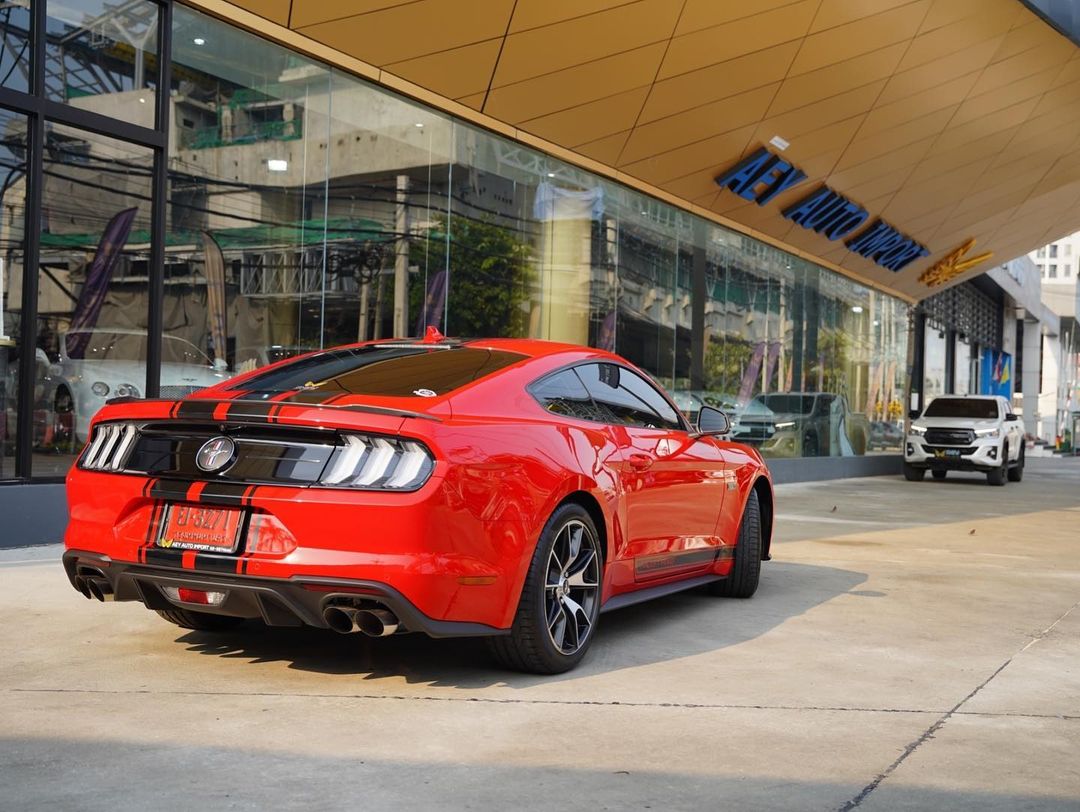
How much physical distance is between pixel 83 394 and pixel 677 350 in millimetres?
11433

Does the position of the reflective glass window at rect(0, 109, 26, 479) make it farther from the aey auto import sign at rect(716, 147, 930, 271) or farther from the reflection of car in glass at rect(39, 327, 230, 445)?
the aey auto import sign at rect(716, 147, 930, 271)

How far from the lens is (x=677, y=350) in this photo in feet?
64.8

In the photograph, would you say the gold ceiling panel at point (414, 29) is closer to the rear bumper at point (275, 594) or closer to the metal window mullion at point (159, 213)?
the metal window mullion at point (159, 213)

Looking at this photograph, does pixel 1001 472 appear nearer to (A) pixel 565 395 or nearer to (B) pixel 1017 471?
(B) pixel 1017 471

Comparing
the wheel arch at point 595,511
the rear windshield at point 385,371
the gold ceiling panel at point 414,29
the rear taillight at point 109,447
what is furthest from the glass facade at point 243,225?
the wheel arch at point 595,511

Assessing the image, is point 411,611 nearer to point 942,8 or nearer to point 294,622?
point 294,622

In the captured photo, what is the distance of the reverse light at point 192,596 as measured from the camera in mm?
4562

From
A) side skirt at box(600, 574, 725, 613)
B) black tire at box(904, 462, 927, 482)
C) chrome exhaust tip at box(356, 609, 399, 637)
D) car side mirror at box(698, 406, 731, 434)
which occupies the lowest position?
black tire at box(904, 462, 927, 482)

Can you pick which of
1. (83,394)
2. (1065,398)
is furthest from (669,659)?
(1065,398)

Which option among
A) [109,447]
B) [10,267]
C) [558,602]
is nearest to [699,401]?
[10,267]

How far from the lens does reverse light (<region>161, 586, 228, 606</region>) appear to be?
4562 millimetres

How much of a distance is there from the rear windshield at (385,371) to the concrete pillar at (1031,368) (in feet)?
226

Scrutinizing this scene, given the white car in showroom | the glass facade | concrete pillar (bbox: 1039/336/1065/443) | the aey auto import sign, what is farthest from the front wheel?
concrete pillar (bbox: 1039/336/1065/443)

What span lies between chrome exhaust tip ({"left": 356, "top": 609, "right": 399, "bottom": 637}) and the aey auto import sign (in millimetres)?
16376
